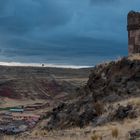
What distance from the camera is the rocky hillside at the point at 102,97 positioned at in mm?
33747

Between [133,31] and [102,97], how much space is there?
26.1ft

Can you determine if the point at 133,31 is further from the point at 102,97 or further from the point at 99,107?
the point at 99,107

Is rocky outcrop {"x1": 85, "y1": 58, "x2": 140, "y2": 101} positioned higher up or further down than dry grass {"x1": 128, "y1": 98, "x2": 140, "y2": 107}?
higher up

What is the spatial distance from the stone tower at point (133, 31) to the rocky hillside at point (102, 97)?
10.6 feet

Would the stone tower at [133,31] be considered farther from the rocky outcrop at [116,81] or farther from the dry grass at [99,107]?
the dry grass at [99,107]

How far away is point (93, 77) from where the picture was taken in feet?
140

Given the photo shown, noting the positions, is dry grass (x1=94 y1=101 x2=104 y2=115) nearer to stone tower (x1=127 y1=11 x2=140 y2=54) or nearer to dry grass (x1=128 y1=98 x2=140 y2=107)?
dry grass (x1=128 y1=98 x2=140 y2=107)

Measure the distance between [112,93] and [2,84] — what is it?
161 m

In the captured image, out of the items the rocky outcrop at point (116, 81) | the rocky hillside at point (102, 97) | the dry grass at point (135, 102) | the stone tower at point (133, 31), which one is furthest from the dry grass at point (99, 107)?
the stone tower at point (133, 31)

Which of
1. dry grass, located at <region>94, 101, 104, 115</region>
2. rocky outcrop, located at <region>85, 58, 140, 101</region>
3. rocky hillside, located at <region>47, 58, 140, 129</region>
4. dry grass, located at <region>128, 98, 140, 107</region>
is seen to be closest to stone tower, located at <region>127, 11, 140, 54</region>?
rocky hillside, located at <region>47, 58, 140, 129</region>

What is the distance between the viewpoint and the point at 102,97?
38094 millimetres

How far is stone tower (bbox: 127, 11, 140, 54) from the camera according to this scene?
4228 cm

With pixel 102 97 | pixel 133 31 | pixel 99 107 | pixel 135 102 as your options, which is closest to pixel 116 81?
pixel 102 97

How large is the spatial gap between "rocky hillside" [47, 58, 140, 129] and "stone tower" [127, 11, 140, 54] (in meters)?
3.22
